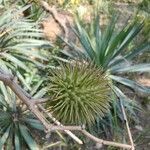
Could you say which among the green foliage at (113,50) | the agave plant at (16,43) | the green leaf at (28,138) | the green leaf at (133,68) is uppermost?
the agave plant at (16,43)

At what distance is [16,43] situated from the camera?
480 centimetres

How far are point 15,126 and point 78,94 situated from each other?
2.09 metres

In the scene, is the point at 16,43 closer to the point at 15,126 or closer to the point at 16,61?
the point at 16,61

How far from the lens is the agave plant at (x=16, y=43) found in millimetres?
4637

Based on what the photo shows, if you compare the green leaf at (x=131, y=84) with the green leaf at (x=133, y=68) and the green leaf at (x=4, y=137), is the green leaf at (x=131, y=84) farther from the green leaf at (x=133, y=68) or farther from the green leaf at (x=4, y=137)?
the green leaf at (x=4, y=137)

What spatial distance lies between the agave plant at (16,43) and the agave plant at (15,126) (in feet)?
1.49

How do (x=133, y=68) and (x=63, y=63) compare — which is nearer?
(x=63, y=63)

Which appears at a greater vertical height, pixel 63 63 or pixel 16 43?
pixel 16 43

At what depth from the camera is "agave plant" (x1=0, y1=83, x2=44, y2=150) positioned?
417 cm

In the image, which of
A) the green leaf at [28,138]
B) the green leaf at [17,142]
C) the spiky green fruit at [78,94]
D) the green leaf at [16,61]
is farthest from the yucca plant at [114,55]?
the spiky green fruit at [78,94]

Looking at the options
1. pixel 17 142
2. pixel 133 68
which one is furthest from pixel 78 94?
pixel 133 68

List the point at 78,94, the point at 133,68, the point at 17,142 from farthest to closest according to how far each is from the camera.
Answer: the point at 133,68, the point at 17,142, the point at 78,94

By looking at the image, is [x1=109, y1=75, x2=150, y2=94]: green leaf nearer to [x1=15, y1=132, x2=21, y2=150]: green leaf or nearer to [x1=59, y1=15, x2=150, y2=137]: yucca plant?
[x1=59, y1=15, x2=150, y2=137]: yucca plant

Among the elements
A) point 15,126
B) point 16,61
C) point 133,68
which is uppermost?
point 16,61
